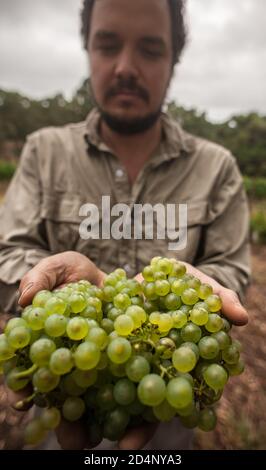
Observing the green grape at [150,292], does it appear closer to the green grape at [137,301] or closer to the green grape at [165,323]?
the green grape at [137,301]

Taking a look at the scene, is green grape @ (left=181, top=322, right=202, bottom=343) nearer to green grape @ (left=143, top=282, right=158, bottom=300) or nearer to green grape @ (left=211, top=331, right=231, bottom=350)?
green grape @ (left=211, top=331, right=231, bottom=350)

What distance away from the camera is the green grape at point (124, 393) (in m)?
0.81

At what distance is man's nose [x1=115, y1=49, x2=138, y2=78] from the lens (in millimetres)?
1814

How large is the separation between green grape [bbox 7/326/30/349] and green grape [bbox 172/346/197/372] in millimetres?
373

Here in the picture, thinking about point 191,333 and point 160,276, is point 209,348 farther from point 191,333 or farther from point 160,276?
point 160,276

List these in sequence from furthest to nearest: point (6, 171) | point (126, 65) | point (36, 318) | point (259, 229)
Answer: point (6, 171), point (259, 229), point (126, 65), point (36, 318)

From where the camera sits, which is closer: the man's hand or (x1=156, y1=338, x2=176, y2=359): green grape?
(x1=156, y1=338, x2=176, y2=359): green grape

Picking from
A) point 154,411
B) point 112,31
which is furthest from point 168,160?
point 154,411

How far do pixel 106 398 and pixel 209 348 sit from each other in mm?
286

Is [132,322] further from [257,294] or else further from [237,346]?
[257,294]

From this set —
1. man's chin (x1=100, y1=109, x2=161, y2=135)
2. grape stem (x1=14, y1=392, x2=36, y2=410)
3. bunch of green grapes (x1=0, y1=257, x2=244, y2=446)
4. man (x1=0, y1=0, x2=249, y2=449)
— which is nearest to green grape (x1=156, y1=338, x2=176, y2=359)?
bunch of green grapes (x1=0, y1=257, x2=244, y2=446)

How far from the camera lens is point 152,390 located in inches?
30.2

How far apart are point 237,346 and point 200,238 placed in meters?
1.15

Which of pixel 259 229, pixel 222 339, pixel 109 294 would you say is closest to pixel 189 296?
pixel 222 339
